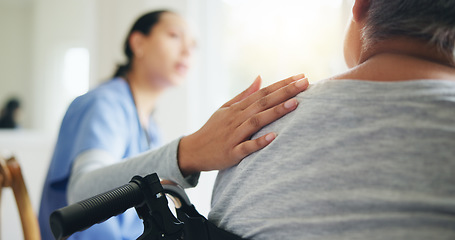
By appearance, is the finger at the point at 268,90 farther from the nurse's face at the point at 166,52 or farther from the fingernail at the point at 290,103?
the nurse's face at the point at 166,52

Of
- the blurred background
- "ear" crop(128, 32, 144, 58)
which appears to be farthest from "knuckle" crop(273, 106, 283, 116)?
"ear" crop(128, 32, 144, 58)

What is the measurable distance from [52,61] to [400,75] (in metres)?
4.47

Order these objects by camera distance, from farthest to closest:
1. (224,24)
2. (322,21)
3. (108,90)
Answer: (224,24) → (322,21) → (108,90)

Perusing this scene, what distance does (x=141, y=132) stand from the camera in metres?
1.39

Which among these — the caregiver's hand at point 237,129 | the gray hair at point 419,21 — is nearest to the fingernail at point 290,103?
the caregiver's hand at point 237,129

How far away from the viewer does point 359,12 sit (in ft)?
1.88

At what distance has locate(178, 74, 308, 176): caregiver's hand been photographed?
21.9 inches

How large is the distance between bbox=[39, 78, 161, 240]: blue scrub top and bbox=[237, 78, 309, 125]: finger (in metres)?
0.56

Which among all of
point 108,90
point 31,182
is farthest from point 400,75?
point 31,182

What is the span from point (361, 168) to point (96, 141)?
2.72 feet

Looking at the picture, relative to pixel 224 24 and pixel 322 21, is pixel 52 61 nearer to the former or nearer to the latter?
pixel 224 24

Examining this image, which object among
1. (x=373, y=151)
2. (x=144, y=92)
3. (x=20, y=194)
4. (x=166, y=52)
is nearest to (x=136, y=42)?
(x=166, y=52)

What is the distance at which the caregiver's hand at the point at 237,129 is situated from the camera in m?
0.56

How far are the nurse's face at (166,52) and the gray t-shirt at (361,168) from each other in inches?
50.6
